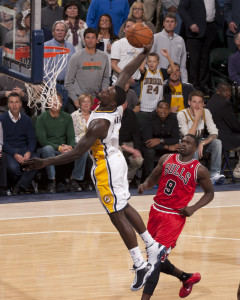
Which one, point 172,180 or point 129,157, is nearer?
point 172,180

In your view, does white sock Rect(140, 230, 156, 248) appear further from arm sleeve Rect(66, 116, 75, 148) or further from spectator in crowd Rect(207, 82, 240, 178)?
spectator in crowd Rect(207, 82, 240, 178)

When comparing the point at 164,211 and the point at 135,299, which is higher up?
the point at 164,211

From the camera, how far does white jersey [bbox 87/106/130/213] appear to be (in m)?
5.62

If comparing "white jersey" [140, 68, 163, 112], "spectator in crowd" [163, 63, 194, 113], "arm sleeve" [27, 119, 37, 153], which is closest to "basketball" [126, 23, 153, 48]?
"arm sleeve" [27, 119, 37, 153]

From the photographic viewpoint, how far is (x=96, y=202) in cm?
981

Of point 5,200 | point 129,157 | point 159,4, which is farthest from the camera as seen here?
point 159,4

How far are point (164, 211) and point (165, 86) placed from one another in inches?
236

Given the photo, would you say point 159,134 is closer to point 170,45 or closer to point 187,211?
point 170,45

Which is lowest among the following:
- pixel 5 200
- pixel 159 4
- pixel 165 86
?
pixel 5 200

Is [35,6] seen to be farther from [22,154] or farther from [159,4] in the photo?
[159,4]

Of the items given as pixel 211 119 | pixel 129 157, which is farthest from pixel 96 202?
pixel 211 119

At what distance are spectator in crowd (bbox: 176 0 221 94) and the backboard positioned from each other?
615 centimetres

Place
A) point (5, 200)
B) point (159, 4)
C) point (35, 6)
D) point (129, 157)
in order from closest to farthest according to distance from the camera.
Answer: point (35, 6)
point (5, 200)
point (129, 157)
point (159, 4)

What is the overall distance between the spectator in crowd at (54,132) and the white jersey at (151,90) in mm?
1534
